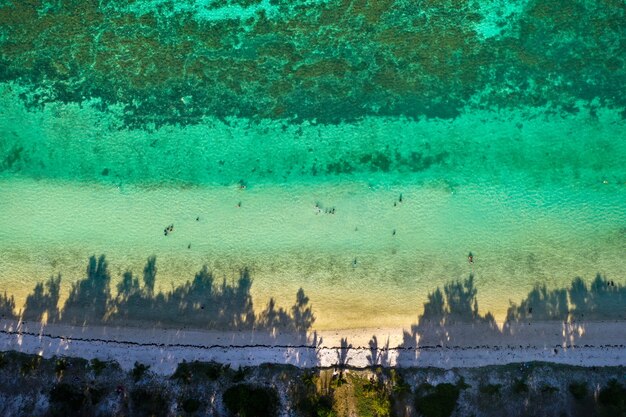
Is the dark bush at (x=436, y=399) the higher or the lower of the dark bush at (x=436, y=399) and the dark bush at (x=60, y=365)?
the lower

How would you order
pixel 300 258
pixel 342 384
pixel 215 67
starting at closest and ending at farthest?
1. pixel 342 384
2. pixel 300 258
3. pixel 215 67

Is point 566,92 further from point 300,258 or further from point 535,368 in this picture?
point 300,258

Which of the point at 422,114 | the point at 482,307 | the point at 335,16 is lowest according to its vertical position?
the point at 482,307

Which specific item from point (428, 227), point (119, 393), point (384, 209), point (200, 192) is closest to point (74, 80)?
point (200, 192)

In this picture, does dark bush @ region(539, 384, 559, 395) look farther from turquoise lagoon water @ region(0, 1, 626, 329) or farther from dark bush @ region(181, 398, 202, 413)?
dark bush @ region(181, 398, 202, 413)

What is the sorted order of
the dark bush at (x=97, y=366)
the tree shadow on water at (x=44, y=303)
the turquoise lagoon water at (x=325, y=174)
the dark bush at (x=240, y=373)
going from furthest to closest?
the turquoise lagoon water at (x=325, y=174) < the tree shadow on water at (x=44, y=303) < the dark bush at (x=97, y=366) < the dark bush at (x=240, y=373)

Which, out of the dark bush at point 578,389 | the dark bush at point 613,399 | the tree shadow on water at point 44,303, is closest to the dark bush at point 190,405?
the tree shadow on water at point 44,303

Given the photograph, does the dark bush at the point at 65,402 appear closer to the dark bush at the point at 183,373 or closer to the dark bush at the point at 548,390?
the dark bush at the point at 183,373

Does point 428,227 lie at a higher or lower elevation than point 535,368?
higher
